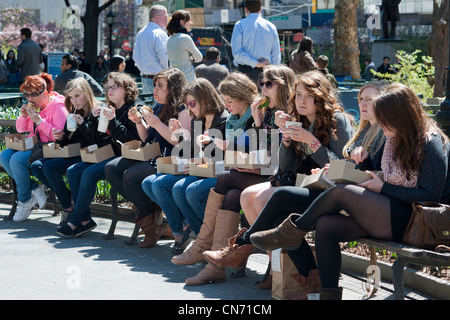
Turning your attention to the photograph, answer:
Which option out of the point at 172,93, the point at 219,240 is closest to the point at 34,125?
the point at 172,93

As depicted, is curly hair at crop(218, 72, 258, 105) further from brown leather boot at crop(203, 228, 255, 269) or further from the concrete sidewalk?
the concrete sidewalk

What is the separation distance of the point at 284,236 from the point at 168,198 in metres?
2.05

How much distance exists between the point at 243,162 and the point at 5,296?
6.26ft

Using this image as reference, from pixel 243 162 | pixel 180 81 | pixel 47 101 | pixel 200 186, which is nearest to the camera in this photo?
pixel 243 162

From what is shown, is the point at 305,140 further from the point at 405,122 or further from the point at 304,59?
the point at 304,59

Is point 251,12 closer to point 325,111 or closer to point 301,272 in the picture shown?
point 325,111

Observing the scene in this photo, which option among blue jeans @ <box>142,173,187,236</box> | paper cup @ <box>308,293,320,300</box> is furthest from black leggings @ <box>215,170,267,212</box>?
paper cup @ <box>308,293,320,300</box>

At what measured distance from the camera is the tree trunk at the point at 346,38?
27.3m

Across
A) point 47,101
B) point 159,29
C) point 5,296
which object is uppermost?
point 159,29

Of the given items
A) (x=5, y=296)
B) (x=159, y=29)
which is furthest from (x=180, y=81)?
(x=159, y=29)

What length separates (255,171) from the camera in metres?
5.58

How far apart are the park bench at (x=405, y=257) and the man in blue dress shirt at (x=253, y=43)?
16.8 ft

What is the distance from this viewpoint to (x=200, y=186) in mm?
5922

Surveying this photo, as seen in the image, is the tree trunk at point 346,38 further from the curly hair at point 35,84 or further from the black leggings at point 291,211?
the black leggings at point 291,211
